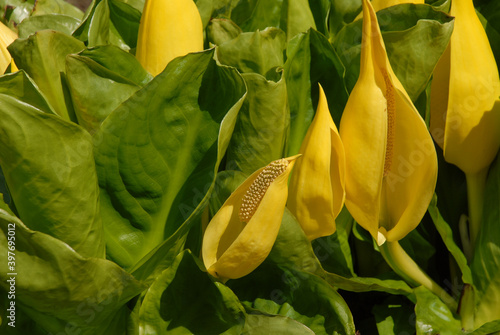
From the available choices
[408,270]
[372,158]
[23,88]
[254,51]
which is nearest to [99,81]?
[23,88]

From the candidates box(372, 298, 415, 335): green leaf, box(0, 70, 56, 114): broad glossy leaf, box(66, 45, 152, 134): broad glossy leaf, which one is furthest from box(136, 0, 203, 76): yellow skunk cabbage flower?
box(372, 298, 415, 335): green leaf

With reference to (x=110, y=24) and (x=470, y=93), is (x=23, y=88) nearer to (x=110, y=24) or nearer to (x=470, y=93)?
(x=110, y=24)

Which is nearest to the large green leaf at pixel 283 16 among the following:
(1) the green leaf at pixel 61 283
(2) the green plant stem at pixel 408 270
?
(2) the green plant stem at pixel 408 270

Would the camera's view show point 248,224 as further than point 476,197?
Result: No

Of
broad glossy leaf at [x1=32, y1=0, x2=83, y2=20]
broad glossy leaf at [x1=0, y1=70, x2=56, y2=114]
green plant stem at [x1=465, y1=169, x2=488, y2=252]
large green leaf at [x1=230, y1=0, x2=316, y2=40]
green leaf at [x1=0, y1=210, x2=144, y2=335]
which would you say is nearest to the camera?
green leaf at [x1=0, y1=210, x2=144, y2=335]

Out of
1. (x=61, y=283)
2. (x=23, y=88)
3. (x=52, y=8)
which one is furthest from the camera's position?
(x=52, y=8)

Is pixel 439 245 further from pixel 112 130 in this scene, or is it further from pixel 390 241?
pixel 112 130

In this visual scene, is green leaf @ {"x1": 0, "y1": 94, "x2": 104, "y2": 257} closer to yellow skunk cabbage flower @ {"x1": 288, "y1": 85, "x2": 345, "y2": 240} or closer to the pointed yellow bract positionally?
yellow skunk cabbage flower @ {"x1": 288, "y1": 85, "x2": 345, "y2": 240}
